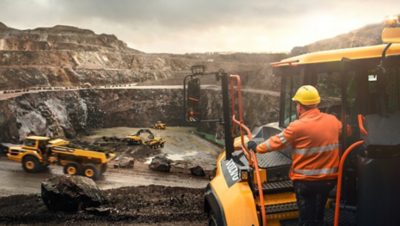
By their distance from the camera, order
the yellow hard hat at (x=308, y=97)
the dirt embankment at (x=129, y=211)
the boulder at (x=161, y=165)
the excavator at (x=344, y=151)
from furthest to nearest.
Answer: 1. the boulder at (x=161, y=165)
2. the dirt embankment at (x=129, y=211)
3. the yellow hard hat at (x=308, y=97)
4. the excavator at (x=344, y=151)

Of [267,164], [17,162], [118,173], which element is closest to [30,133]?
[17,162]

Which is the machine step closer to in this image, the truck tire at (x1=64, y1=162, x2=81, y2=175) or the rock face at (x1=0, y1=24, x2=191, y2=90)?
the truck tire at (x1=64, y1=162, x2=81, y2=175)

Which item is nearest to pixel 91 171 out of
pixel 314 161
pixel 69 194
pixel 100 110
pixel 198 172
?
pixel 198 172

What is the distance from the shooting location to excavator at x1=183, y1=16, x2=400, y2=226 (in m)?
3.08

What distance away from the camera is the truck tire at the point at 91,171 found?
17156 mm

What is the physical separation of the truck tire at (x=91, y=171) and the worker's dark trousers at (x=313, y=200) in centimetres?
1476

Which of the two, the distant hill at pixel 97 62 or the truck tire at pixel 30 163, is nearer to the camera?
the truck tire at pixel 30 163

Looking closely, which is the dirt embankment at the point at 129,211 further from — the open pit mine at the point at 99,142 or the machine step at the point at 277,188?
the machine step at the point at 277,188

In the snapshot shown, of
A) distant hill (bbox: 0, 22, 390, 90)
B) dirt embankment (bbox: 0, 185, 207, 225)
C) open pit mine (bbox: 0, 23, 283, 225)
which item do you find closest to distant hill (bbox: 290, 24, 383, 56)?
distant hill (bbox: 0, 22, 390, 90)

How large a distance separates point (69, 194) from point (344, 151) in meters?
7.78

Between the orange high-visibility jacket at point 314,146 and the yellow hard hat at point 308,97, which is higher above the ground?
the yellow hard hat at point 308,97

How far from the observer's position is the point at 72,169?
17.4 meters

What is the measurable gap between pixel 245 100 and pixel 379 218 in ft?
122

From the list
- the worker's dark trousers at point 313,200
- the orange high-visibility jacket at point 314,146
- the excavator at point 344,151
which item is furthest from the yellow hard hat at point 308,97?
the worker's dark trousers at point 313,200
